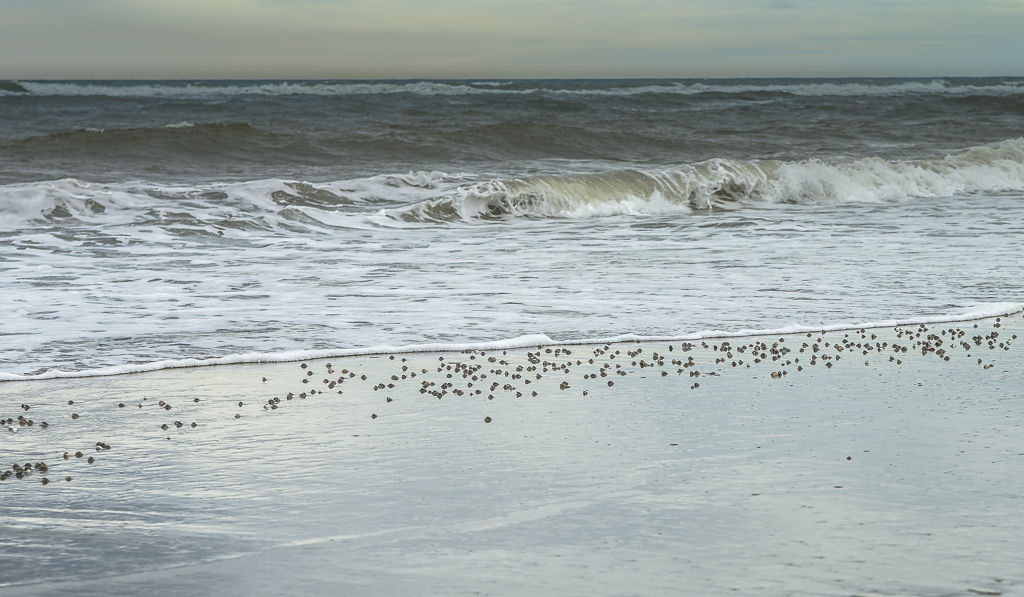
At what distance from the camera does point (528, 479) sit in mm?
3400

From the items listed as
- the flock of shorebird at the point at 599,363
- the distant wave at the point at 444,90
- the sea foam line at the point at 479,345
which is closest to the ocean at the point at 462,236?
the sea foam line at the point at 479,345

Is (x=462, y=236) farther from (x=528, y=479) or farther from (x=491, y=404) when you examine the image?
(x=528, y=479)

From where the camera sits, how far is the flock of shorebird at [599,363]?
4.70 metres

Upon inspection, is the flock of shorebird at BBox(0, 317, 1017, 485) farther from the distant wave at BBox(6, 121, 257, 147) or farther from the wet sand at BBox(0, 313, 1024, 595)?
the distant wave at BBox(6, 121, 257, 147)

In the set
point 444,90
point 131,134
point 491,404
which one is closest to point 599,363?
point 491,404

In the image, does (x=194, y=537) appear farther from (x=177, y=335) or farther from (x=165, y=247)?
(x=165, y=247)

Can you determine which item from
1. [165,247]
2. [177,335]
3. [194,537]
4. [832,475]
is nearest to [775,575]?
[832,475]

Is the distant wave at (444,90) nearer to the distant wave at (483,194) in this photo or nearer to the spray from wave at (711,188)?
the spray from wave at (711,188)

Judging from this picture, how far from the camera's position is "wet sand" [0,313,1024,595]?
2.63m

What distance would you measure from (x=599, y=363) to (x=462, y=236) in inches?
271

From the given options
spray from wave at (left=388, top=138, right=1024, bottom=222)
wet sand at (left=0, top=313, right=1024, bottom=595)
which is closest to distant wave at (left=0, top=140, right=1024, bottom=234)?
spray from wave at (left=388, top=138, right=1024, bottom=222)

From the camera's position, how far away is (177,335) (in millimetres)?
6090

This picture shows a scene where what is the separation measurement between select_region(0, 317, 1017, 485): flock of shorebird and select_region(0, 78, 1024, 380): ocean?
0.40 metres

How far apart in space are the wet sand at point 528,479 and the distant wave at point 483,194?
7931mm
